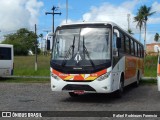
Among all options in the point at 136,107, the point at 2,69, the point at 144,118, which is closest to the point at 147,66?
the point at 2,69

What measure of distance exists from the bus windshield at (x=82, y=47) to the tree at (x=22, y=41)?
110m

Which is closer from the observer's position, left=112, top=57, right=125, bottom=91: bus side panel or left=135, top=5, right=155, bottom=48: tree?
left=112, top=57, right=125, bottom=91: bus side panel

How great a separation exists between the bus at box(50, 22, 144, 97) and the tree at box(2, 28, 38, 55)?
110 m

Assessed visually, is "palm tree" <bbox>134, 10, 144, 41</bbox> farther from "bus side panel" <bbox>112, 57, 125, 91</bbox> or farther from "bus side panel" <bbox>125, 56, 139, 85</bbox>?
"bus side panel" <bbox>112, 57, 125, 91</bbox>

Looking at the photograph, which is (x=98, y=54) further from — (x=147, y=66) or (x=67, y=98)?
(x=147, y=66)

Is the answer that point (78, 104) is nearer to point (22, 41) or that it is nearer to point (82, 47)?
point (82, 47)

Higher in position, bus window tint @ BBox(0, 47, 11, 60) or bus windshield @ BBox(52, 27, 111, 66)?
bus windshield @ BBox(52, 27, 111, 66)

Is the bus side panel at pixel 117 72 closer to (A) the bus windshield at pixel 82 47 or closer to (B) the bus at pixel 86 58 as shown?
(B) the bus at pixel 86 58

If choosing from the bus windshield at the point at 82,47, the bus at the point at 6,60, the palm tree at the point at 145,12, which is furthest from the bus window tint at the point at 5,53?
the palm tree at the point at 145,12

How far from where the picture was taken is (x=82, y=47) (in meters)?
13.8

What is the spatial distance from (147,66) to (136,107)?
23.3 meters

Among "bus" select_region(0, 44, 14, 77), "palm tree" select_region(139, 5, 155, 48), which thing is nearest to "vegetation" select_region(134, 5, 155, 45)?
"palm tree" select_region(139, 5, 155, 48)

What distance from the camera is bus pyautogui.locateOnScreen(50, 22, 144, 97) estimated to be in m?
13.4

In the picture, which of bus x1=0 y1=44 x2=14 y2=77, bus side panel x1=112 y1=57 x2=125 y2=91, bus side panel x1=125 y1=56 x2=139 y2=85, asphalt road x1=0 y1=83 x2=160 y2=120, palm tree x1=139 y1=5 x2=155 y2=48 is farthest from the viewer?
palm tree x1=139 y1=5 x2=155 y2=48
